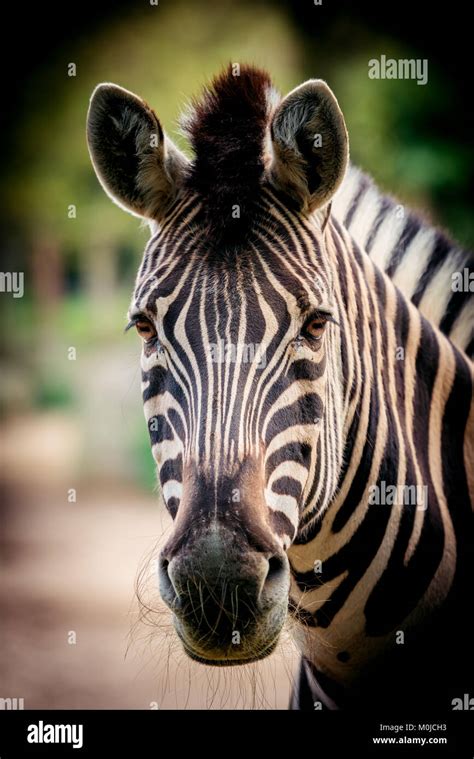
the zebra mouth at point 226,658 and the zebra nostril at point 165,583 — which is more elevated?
the zebra nostril at point 165,583

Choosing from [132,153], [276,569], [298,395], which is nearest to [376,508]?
[298,395]

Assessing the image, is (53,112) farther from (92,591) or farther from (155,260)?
(155,260)

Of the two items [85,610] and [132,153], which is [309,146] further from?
[85,610]

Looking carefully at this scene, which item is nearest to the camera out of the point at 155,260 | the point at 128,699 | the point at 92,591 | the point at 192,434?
the point at 192,434

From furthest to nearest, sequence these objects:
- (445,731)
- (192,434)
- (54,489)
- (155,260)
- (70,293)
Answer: (70,293) < (54,489) < (445,731) < (155,260) < (192,434)

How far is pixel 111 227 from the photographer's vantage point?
2362 centimetres

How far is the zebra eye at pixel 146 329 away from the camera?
281 centimetres

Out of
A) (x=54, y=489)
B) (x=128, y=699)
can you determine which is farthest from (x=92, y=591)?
(x=54, y=489)

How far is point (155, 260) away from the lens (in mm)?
2889

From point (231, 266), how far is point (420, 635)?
5.73 ft

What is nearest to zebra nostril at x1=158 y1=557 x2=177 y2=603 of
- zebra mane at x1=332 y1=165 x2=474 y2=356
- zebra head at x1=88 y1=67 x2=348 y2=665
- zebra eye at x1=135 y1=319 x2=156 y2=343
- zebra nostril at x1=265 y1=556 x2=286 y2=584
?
zebra head at x1=88 y1=67 x2=348 y2=665

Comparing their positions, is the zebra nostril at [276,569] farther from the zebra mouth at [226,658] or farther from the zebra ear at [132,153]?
the zebra ear at [132,153]

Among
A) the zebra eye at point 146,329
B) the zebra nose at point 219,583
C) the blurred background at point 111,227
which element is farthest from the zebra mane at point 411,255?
the zebra nose at point 219,583

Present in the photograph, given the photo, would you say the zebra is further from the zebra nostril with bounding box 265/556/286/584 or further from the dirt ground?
the dirt ground
